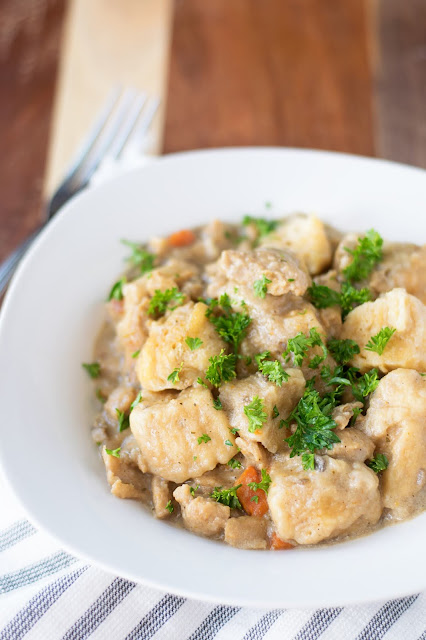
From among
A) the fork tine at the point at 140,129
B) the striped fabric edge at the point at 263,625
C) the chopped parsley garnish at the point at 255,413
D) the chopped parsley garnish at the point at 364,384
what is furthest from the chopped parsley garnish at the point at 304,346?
the fork tine at the point at 140,129

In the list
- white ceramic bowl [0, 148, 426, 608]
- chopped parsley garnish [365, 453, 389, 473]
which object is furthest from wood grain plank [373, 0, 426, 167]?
chopped parsley garnish [365, 453, 389, 473]

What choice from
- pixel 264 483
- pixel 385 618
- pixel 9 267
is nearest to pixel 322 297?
pixel 264 483

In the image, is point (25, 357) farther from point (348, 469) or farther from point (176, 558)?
point (348, 469)

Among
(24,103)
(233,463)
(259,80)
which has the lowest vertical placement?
(233,463)

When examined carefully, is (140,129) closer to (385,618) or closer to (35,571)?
(35,571)

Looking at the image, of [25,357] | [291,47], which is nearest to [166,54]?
[291,47]

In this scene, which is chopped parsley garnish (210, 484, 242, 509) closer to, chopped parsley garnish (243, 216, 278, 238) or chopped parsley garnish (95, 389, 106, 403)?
chopped parsley garnish (95, 389, 106, 403)
